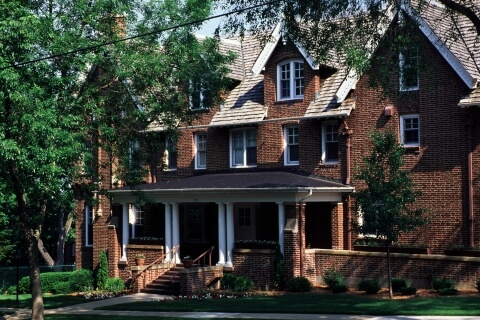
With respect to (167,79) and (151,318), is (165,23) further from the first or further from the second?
(151,318)

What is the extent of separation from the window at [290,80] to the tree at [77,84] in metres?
5.44

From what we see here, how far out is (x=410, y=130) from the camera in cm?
3222

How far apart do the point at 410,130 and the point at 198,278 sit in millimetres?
9920

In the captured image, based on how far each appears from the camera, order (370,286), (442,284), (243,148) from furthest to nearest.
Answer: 1. (243,148)
2. (370,286)
3. (442,284)

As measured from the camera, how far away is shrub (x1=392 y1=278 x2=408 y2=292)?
94.3 ft

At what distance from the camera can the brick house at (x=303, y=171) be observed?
30.6 meters

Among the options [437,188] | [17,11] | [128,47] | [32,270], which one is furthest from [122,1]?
[437,188]

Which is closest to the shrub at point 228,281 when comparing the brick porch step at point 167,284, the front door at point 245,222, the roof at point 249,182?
the brick porch step at point 167,284

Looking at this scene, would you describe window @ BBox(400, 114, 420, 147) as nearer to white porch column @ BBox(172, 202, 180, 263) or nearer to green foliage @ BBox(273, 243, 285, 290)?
green foliage @ BBox(273, 243, 285, 290)

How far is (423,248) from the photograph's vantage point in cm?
3069

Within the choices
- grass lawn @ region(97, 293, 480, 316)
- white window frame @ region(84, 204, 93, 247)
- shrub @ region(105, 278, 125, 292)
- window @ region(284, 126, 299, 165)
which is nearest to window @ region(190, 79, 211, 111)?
window @ region(284, 126, 299, 165)

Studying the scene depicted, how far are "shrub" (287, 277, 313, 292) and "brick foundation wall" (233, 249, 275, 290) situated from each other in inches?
54.4

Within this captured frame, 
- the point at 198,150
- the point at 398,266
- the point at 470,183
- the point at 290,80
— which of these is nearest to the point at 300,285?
the point at 398,266

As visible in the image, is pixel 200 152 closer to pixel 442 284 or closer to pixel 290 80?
pixel 290 80
